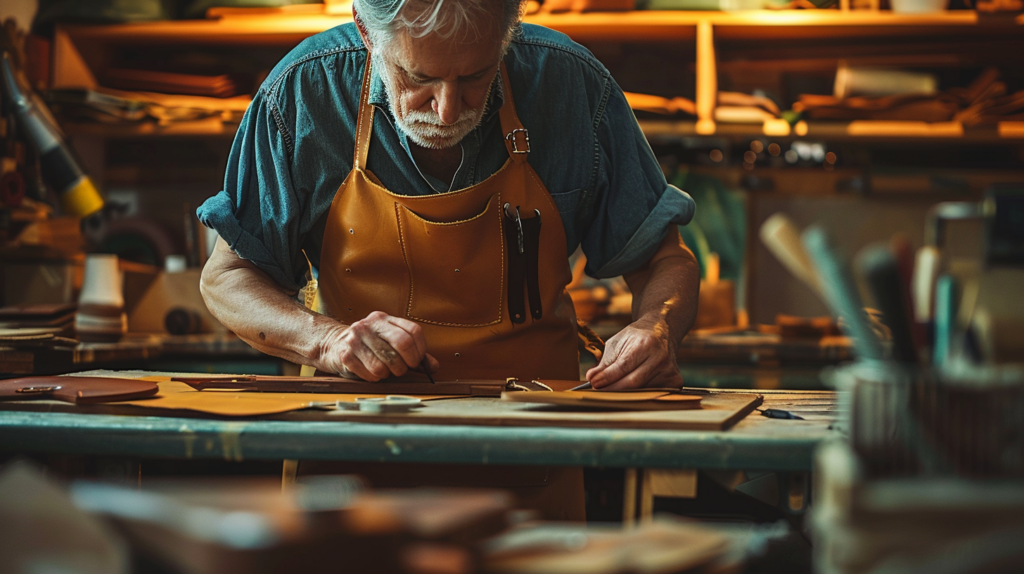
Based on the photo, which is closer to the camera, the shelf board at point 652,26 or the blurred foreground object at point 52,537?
the blurred foreground object at point 52,537

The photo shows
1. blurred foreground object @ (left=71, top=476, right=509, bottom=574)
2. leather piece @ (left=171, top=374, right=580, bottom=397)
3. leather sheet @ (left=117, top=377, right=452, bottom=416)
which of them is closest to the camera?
blurred foreground object @ (left=71, top=476, right=509, bottom=574)

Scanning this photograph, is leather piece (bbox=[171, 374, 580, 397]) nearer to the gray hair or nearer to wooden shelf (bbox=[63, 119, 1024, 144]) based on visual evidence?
Result: the gray hair

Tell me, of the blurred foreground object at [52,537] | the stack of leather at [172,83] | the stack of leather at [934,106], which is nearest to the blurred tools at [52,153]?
the stack of leather at [172,83]

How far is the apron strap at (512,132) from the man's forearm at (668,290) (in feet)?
1.14

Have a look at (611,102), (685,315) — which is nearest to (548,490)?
(685,315)

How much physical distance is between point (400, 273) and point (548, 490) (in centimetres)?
51

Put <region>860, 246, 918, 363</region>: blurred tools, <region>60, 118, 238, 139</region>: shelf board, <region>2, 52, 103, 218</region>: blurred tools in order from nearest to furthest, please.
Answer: <region>860, 246, 918, 363</region>: blurred tools → <region>2, 52, 103, 218</region>: blurred tools → <region>60, 118, 238, 139</region>: shelf board

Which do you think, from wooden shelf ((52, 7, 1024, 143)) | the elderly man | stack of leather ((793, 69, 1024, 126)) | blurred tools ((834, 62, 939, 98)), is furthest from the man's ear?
blurred tools ((834, 62, 939, 98))

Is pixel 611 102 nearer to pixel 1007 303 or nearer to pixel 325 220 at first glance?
pixel 325 220

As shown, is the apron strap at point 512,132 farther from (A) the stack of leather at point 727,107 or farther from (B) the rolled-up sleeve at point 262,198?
(A) the stack of leather at point 727,107

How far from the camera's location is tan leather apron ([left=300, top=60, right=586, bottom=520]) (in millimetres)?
1736

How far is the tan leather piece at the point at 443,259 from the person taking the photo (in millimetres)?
1735

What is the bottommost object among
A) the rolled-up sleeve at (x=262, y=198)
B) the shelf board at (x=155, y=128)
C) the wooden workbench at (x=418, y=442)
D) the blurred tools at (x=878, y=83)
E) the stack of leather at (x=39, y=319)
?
the wooden workbench at (x=418, y=442)

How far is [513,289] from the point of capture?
1.78 metres
